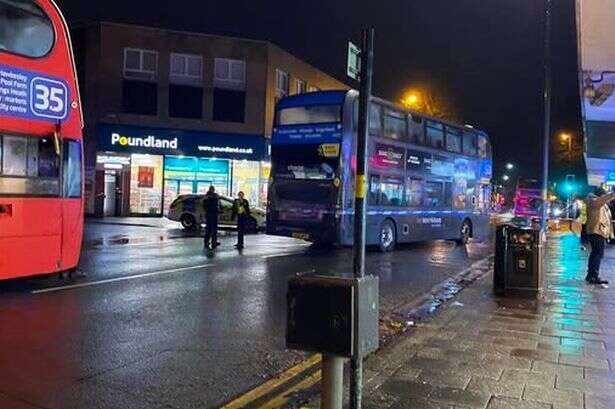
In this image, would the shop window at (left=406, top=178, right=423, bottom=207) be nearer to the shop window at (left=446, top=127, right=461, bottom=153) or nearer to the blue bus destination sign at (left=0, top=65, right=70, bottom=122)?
the shop window at (left=446, top=127, right=461, bottom=153)

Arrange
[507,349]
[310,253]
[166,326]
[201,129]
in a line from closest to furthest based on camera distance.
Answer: [507,349]
[166,326]
[310,253]
[201,129]

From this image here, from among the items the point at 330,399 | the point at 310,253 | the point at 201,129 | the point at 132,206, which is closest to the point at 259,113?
the point at 201,129

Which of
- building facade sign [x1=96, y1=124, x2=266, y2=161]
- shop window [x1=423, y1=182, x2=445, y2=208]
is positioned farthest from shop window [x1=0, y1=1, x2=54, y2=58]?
building facade sign [x1=96, y1=124, x2=266, y2=161]

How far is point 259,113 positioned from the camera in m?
36.9

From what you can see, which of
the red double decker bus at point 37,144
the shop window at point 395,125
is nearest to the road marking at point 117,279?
the red double decker bus at point 37,144

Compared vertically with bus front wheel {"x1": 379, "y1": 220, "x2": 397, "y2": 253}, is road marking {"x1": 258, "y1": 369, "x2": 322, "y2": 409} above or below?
below

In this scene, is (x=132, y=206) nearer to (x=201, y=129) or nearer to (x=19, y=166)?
(x=201, y=129)

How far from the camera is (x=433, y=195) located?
72.2ft

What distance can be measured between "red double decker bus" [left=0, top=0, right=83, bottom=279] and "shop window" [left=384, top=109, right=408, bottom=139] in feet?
32.5

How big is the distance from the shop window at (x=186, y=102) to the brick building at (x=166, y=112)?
0.05m

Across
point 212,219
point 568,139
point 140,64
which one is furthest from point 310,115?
point 568,139

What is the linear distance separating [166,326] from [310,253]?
1018 cm

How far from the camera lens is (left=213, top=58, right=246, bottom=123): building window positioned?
3659 centimetres

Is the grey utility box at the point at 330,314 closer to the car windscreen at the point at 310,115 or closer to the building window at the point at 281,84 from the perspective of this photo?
the car windscreen at the point at 310,115
